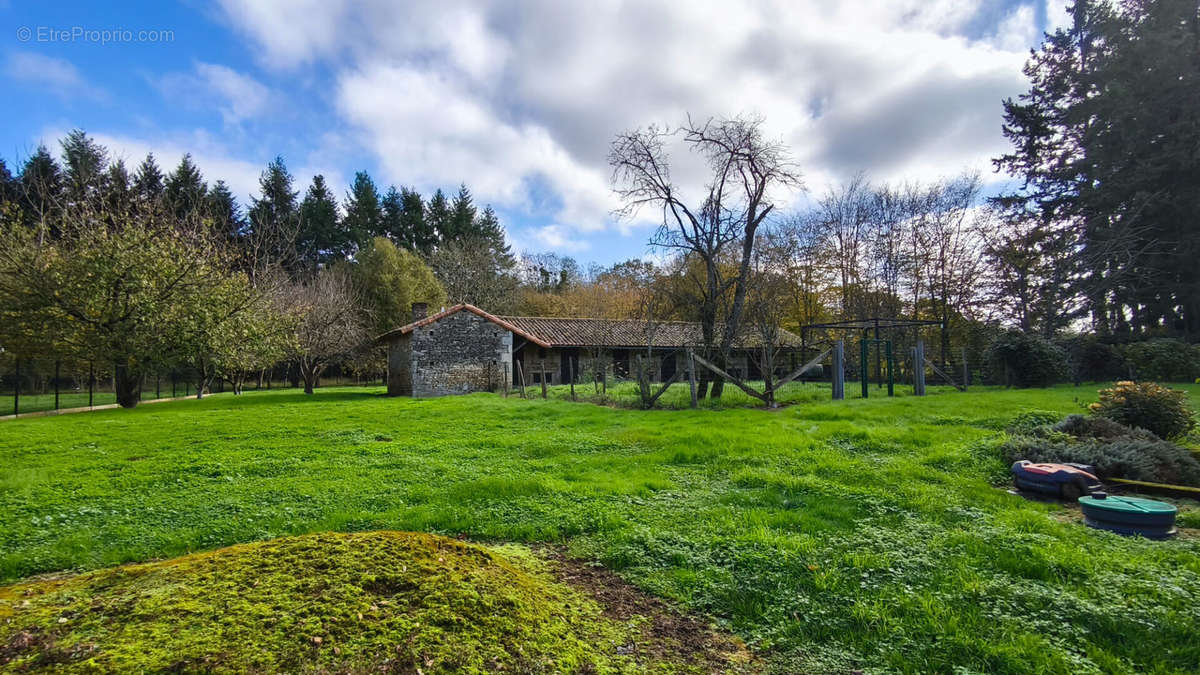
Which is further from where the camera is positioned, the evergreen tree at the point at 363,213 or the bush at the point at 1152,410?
the evergreen tree at the point at 363,213

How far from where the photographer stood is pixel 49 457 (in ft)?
24.6

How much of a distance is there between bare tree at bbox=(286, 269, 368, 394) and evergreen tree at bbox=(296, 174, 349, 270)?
12.4 m

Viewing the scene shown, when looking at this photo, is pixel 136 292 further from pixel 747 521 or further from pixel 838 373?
pixel 838 373

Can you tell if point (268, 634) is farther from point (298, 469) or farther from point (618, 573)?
point (298, 469)

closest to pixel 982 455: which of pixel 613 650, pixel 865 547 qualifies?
pixel 865 547

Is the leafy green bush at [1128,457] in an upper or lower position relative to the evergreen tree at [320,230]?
lower

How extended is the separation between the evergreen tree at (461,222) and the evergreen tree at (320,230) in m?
8.96

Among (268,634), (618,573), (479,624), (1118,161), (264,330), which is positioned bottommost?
(618,573)

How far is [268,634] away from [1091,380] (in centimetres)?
2740

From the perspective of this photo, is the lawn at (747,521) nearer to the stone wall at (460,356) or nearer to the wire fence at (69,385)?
the wire fence at (69,385)

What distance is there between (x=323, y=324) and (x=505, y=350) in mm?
11154

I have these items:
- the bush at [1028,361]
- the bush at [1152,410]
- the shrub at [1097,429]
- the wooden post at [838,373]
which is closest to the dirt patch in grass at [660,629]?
the shrub at [1097,429]

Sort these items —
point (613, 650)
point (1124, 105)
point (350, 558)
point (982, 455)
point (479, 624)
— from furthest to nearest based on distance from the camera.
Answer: point (1124, 105), point (982, 455), point (613, 650), point (350, 558), point (479, 624)

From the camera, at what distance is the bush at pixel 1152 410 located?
7.40 meters
